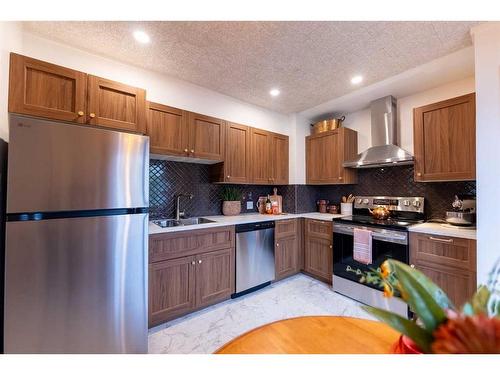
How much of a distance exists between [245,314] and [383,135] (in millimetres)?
2717

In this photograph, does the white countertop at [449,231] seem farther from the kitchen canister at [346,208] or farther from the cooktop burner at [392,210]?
the kitchen canister at [346,208]

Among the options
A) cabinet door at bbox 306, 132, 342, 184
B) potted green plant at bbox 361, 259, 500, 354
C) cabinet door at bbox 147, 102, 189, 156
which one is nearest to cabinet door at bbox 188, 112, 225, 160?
cabinet door at bbox 147, 102, 189, 156

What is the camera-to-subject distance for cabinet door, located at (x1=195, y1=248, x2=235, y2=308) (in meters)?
2.06

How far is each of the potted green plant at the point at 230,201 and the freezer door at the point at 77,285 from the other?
1.44m

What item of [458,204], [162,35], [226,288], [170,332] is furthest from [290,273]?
[162,35]

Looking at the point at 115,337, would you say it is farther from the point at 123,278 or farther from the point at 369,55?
the point at 369,55

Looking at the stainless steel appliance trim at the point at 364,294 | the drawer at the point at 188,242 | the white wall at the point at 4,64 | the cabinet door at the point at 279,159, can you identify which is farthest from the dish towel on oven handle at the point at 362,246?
the white wall at the point at 4,64

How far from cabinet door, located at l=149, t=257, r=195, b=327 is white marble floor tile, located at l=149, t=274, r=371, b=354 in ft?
0.41

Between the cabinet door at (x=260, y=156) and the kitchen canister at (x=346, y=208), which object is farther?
the kitchen canister at (x=346, y=208)

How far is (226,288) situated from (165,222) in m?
1.03

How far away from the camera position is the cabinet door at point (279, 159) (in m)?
3.11


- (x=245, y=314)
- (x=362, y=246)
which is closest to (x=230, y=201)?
(x=245, y=314)

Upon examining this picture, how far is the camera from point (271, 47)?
1.75 m

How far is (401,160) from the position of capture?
2.38m
